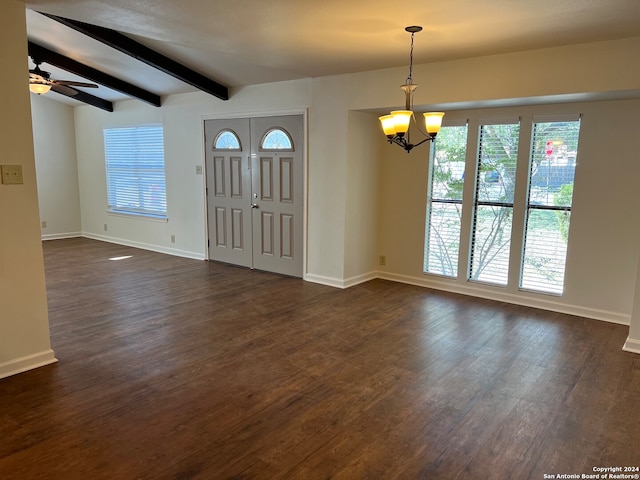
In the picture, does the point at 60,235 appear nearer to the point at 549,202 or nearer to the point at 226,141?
the point at 226,141

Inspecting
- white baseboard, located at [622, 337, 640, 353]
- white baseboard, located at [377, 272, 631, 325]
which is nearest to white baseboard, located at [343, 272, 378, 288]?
white baseboard, located at [377, 272, 631, 325]

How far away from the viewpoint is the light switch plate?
9.57 feet

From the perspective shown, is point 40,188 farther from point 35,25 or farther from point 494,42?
point 494,42

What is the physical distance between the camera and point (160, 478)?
6.78 ft

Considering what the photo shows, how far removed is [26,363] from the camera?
3.11 metres

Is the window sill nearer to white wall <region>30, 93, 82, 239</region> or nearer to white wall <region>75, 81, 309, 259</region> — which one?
white wall <region>75, 81, 309, 259</region>

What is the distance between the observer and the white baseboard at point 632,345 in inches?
140

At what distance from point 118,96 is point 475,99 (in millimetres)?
5804

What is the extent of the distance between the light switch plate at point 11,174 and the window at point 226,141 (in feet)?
11.1

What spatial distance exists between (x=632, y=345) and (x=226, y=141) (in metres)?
5.19

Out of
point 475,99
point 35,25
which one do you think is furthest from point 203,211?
point 475,99

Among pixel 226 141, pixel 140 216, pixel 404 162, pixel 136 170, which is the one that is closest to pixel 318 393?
pixel 404 162

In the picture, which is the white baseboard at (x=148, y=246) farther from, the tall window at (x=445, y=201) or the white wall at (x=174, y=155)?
the tall window at (x=445, y=201)

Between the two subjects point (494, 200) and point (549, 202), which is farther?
point (494, 200)
